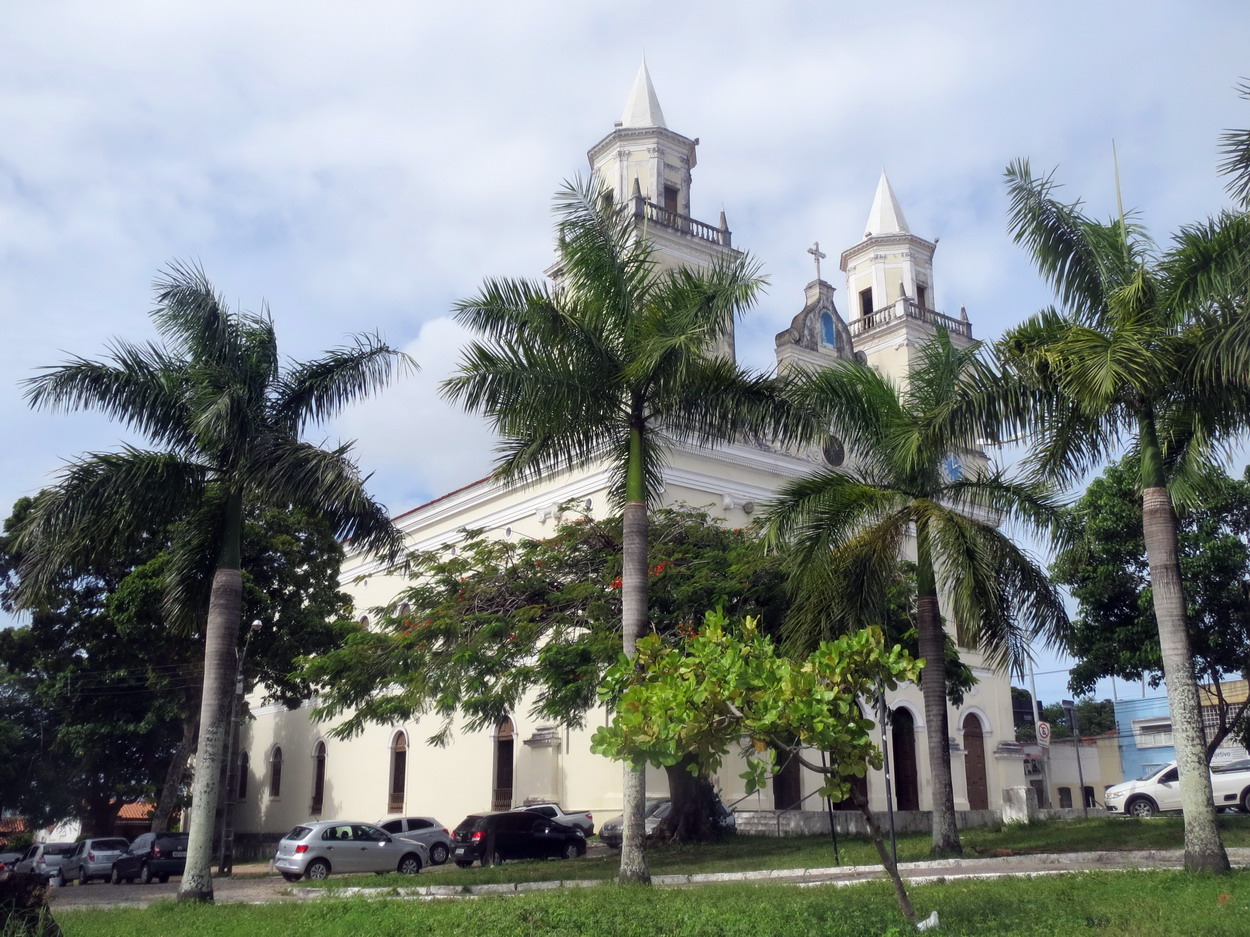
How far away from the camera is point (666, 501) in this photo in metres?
28.0

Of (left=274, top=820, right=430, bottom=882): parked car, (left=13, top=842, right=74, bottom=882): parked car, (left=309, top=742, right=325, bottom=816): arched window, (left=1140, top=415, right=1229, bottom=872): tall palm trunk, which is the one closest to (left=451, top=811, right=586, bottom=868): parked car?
(left=274, top=820, right=430, bottom=882): parked car

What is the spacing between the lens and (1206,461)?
44.2 feet

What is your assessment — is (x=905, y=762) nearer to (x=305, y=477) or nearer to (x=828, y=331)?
(x=828, y=331)

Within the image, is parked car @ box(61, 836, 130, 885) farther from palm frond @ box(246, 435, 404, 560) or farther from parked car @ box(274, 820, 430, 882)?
palm frond @ box(246, 435, 404, 560)

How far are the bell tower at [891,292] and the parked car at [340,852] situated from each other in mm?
19885

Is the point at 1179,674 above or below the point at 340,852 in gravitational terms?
above

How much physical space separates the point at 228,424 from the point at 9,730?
23179mm

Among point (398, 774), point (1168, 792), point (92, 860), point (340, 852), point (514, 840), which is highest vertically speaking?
point (398, 774)

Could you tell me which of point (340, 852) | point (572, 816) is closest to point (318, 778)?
point (572, 816)

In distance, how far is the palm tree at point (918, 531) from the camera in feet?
49.1

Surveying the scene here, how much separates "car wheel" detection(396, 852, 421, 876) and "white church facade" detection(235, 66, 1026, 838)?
145 inches

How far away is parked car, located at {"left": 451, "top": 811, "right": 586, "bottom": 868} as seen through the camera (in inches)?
888

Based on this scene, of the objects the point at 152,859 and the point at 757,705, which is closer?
the point at 757,705

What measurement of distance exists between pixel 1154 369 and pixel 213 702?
39.7 ft
